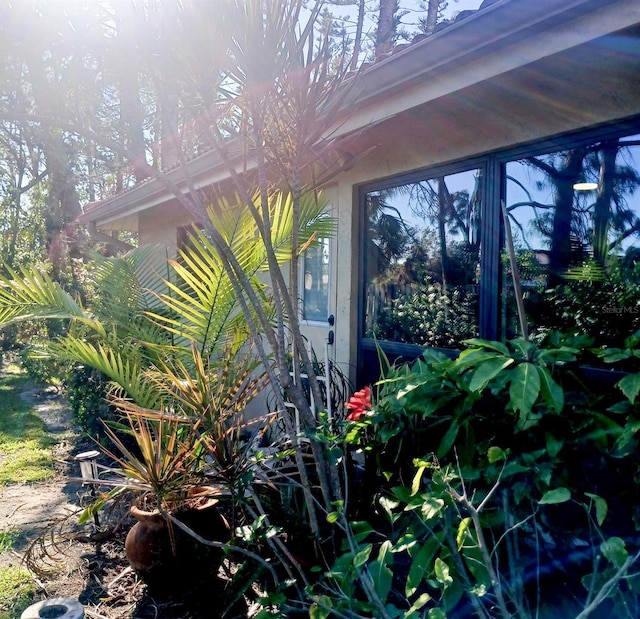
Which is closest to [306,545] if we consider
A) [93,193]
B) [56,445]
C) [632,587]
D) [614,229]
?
[632,587]

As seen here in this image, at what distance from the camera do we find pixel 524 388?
1858 millimetres

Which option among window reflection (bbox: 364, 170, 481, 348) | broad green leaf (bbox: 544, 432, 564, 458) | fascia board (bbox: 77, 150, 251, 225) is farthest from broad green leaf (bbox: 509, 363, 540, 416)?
fascia board (bbox: 77, 150, 251, 225)

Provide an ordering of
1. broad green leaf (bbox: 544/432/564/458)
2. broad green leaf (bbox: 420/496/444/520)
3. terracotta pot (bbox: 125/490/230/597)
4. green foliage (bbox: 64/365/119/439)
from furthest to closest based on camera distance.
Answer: green foliage (bbox: 64/365/119/439) → terracotta pot (bbox: 125/490/230/597) → broad green leaf (bbox: 544/432/564/458) → broad green leaf (bbox: 420/496/444/520)

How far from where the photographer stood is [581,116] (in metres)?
3.00

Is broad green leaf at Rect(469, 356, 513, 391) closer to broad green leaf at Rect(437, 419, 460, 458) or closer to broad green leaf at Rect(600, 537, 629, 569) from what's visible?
broad green leaf at Rect(437, 419, 460, 458)

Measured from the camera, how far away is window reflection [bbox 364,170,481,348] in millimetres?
3693

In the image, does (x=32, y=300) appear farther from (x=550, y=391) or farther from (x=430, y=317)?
(x=550, y=391)

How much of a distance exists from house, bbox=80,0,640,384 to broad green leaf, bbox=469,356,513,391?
4.14 ft

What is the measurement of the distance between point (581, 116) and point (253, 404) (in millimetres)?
4380

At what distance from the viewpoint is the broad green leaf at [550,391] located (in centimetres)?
185

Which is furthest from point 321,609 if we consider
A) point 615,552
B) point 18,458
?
point 18,458

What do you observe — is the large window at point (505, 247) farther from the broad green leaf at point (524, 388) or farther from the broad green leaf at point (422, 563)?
the broad green leaf at point (422, 563)

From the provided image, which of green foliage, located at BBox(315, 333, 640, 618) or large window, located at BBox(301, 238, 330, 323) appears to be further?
large window, located at BBox(301, 238, 330, 323)

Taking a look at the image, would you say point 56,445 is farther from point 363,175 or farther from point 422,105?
point 422,105
